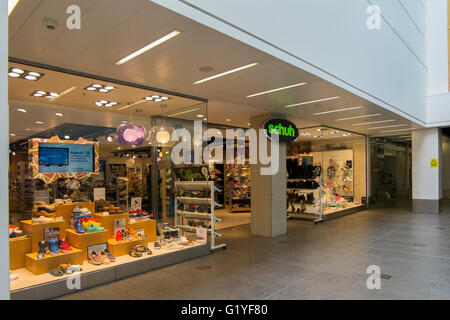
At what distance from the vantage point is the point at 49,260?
414 centimetres

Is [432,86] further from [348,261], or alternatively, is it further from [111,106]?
[111,106]

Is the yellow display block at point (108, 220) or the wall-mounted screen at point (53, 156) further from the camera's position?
the yellow display block at point (108, 220)

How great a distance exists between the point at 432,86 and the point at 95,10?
12.9m

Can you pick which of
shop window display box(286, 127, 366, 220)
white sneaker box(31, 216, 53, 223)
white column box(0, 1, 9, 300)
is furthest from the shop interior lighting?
shop window display box(286, 127, 366, 220)

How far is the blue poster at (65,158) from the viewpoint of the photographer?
4.55 m

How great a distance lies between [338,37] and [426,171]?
8625mm

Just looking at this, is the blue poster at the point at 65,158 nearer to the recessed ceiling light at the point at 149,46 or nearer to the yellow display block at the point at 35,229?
the yellow display block at the point at 35,229

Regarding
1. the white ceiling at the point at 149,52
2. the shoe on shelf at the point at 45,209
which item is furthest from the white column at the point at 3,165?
the shoe on shelf at the point at 45,209

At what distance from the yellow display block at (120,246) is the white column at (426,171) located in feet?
35.6

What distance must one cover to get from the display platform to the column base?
978cm

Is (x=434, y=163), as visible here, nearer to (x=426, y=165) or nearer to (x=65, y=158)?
(x=426, y=165)

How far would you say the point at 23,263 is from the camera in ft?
14.0
